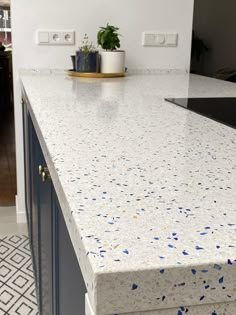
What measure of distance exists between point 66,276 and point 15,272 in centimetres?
126

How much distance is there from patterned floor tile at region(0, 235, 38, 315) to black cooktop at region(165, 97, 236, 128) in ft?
3.28

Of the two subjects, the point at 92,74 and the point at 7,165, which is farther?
the point at 7,165

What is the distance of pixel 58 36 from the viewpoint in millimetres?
2125

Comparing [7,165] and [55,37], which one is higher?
[55,37]

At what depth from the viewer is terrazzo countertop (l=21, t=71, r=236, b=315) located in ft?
1.15

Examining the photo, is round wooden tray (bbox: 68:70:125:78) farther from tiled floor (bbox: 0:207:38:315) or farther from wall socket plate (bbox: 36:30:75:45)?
tiled floor (bbox: 0:207:38:315)

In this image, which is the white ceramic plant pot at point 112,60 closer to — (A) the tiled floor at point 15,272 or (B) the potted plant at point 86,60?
(B) the potted plant at point 86,60

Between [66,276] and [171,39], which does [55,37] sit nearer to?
[171,39]

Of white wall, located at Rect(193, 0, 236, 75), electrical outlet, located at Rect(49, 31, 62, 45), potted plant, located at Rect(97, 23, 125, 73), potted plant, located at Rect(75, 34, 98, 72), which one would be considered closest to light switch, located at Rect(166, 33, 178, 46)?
potted plant, located at Rect(97, 23, 125, 73)

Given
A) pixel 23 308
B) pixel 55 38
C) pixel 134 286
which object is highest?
pixel 55 38

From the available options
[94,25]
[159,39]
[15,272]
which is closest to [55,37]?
[94,25]

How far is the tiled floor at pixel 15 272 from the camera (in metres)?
1.64

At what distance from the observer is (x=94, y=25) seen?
85.1 inches

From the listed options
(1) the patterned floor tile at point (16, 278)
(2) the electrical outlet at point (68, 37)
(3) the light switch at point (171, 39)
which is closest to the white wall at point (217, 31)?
(3) the light switch at point (171, 39)
